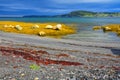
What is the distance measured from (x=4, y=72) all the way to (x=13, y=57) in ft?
30.1

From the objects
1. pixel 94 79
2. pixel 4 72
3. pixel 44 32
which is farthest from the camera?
pixel 44 32

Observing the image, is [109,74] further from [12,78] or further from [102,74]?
[12,78]

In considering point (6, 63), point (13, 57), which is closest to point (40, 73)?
point (6, 63)

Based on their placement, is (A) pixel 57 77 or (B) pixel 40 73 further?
(B) pixel 40 73

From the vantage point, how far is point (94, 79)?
62.7 ft

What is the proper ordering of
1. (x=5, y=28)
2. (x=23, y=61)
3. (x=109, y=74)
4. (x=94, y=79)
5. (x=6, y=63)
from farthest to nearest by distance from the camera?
1. (x=5, y=28)
2. (x=23, y=61)
3. (x=6, y=63)
4. (x=109, y=74)
5. (x=94, y=79)

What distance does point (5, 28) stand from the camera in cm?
9925

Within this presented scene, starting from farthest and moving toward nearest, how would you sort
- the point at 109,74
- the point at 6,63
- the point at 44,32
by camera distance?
the point at 44,32 < the point at 6,63 < the point at 109,74

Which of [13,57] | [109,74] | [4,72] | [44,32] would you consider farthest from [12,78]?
[44,32]

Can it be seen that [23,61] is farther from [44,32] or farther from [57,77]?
[44,32]

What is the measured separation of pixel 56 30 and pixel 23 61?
2857 inches

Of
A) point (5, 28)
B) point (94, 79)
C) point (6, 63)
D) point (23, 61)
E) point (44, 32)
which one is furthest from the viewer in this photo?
point (5, 28)

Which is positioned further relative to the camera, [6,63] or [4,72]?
[6,63]

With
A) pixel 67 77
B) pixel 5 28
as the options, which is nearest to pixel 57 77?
pixel 67 77
